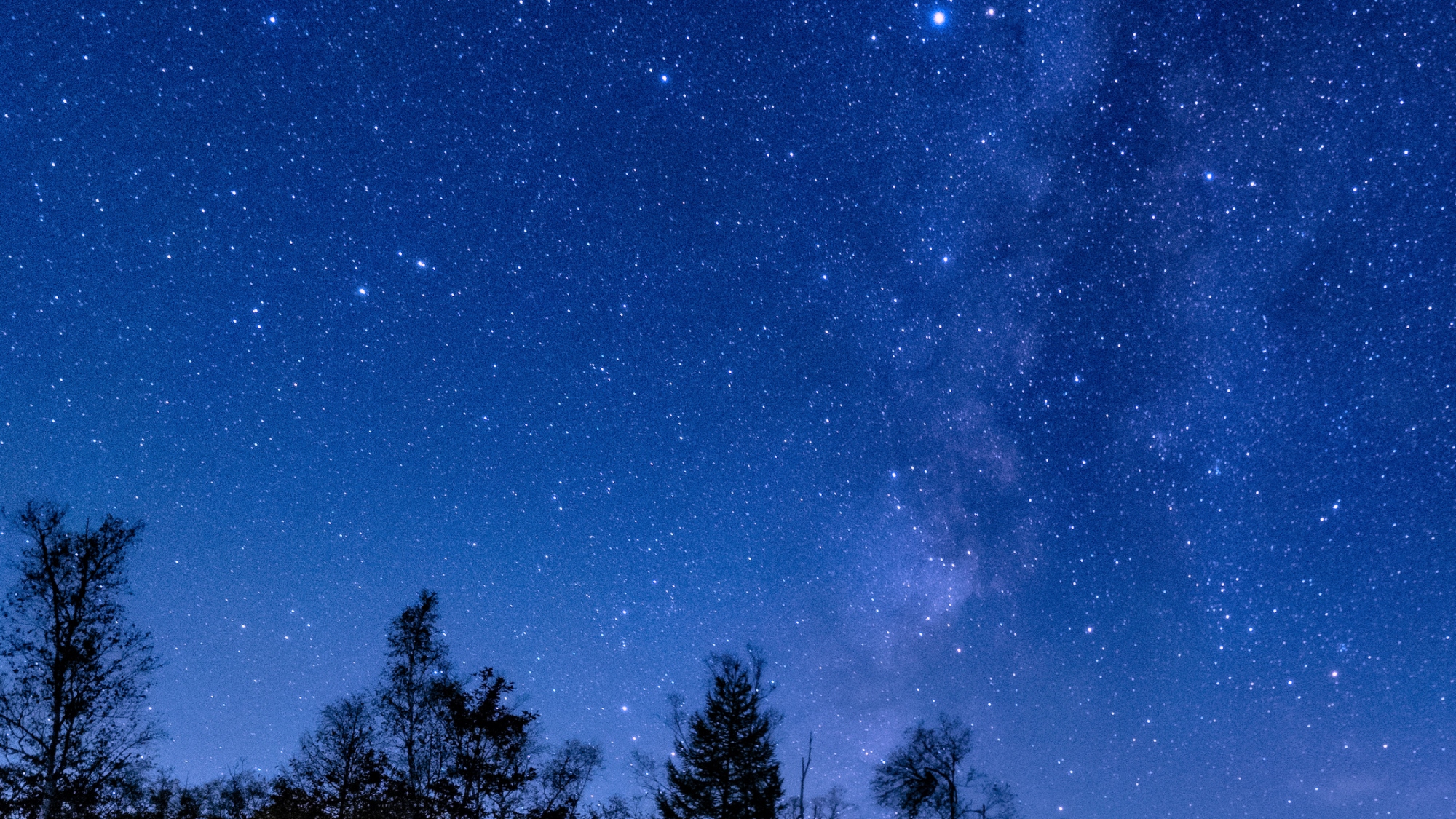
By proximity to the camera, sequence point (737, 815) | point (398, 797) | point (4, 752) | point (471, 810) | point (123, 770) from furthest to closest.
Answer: point (737, 815)
point (471, 810)
point (398, 797)
point (123, 770)
point (4, 752)

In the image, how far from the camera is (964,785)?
2516cm

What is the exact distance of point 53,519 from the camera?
1338cm

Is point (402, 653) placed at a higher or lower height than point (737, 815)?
higher

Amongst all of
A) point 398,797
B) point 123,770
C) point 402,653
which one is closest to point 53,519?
point 123,770

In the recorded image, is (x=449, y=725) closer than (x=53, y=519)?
No

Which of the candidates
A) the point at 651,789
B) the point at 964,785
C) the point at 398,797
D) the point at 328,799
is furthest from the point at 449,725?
the point at 964,785

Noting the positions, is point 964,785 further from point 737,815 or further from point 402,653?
point 402,653

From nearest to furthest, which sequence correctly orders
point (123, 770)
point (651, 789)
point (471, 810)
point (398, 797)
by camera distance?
point (123, 770) → point (398, 797) → point (471, 810) → point (651, 789)

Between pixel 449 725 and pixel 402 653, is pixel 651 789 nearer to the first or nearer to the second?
pixel 449 725

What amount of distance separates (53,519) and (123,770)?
522 centimetres

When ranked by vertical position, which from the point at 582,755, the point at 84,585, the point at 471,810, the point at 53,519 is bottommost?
the point at 471,810

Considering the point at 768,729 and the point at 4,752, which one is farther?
the point at 768,729

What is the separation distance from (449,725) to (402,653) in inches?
100

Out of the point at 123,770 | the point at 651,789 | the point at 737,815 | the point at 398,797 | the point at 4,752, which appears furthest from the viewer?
the point at 651,789
